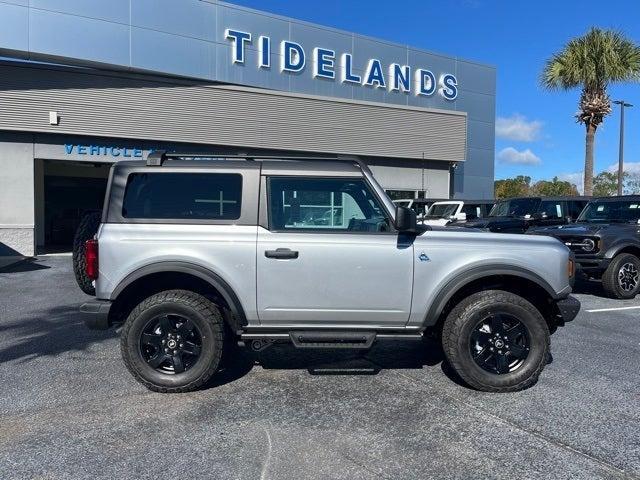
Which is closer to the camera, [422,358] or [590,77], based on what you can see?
[422,358]

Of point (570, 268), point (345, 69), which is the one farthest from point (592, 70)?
point (570, 268)

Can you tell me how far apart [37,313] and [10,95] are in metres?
10.3

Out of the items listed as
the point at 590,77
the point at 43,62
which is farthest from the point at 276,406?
the point at 590,77

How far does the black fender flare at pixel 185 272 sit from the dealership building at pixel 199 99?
9893 millimetres

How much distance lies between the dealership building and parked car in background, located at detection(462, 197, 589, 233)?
5.45 m

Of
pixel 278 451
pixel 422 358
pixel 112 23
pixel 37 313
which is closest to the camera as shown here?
pixel 278 451

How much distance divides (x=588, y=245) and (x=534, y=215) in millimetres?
4397

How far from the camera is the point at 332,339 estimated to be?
183 inches

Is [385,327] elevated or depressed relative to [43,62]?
depressed

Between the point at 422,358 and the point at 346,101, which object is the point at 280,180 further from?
the point at 346,101

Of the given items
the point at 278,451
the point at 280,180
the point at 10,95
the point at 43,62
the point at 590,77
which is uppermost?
the point at 590,77

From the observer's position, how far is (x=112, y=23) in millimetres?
16938

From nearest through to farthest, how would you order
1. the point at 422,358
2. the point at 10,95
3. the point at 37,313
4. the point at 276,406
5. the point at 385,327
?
the point at 276,406
the point at 385,327
the point at 422,358
the point at 37,313
the point at 10,95

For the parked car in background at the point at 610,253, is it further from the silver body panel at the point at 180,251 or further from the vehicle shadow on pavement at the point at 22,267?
the vehicle shadow on pavement at the point at 22,267
